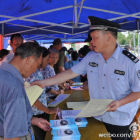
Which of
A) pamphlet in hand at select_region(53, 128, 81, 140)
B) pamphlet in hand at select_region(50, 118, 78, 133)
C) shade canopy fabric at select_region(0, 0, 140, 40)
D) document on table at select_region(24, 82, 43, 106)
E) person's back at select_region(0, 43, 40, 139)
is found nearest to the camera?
person's back at select_region(0, 43, 40, 139)

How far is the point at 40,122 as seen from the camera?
1.51 m

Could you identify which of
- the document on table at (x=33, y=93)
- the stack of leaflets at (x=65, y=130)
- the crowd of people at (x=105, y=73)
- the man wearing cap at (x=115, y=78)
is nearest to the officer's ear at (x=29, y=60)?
the crowd of people at (x=105, y=73)

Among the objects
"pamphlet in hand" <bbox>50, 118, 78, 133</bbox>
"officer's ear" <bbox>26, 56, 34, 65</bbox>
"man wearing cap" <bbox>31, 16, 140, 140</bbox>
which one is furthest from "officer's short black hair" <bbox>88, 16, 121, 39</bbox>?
"pamphlet in hand" <bbox>50, 118, 78, 133</bbox>

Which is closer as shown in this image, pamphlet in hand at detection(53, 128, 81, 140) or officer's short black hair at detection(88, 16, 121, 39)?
pamphlet in hand at detection(53, 128, 81, 140)

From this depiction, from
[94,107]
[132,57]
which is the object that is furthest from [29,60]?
[132,57]

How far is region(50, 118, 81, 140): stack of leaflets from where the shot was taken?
128cm

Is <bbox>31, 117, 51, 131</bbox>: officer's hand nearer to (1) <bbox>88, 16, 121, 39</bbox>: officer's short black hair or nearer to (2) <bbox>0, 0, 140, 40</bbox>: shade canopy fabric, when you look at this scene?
(1) <bbox>88, 16, 121, 39</bbox>: officer's short black hair

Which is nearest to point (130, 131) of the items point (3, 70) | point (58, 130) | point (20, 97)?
point (58, 130)

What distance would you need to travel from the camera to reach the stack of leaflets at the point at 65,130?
1.28 m

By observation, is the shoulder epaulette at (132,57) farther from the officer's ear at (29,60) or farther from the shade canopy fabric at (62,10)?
the shade canopy fabric at (62,10)

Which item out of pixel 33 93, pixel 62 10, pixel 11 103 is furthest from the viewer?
pixel 62 10

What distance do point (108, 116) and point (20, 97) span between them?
41.2 inches

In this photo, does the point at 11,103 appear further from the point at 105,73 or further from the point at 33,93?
the point at 105,73

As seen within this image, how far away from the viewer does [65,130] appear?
135cm
